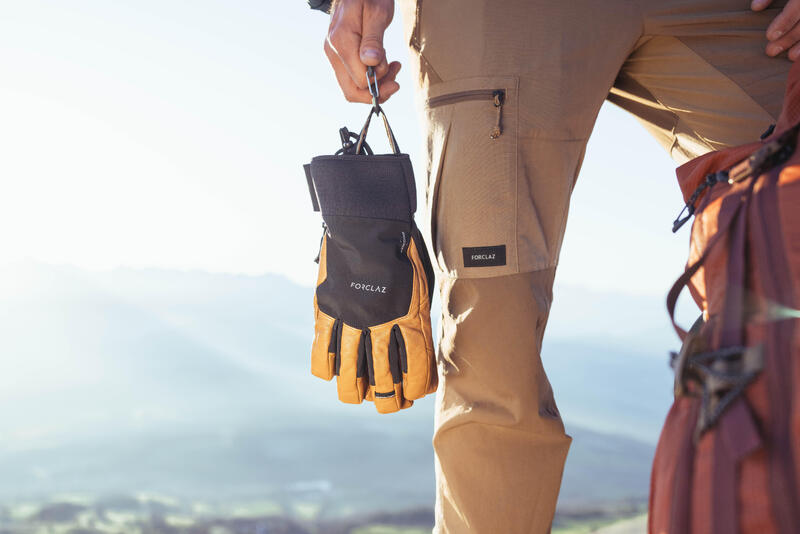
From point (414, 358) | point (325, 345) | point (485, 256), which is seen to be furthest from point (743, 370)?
point (325, 345)

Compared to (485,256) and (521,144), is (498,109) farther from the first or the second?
(485,256)

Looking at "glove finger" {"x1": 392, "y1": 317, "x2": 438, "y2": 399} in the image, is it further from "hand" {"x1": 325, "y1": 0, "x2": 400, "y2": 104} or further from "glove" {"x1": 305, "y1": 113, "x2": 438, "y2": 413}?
"hand" {"x1": 325, "y1": 0, "x2": 400, "y2": 104}

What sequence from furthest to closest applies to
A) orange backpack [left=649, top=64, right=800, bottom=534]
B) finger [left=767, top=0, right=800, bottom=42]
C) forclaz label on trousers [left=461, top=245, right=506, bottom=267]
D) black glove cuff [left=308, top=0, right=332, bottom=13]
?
black glove cuff [left=308, top=0, right=332, bottom=13] → forclaz label on trousers [left=461, top=245, right=506, bottom=267] → finger [left=767, top=0, right=800, bottom=42] → orange backpack [left=649, top=64, right=800, bottom=534]

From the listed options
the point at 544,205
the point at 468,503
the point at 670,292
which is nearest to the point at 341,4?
the point at 544,205

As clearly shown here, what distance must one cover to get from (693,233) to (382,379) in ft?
2.20

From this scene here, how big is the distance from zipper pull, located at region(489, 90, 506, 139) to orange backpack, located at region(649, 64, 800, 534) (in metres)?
0.43

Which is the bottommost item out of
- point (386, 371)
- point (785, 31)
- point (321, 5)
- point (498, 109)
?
point (386, 371)

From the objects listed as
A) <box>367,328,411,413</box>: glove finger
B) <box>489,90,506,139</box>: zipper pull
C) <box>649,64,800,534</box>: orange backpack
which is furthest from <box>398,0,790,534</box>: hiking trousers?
<box>649,64,800,534</box>: orange backpack

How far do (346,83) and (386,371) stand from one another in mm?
582

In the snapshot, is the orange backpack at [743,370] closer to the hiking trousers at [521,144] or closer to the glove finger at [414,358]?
the hiking trousers at [521,144]

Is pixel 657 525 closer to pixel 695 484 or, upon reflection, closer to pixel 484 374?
pixel 695 484

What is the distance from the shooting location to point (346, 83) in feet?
4.10

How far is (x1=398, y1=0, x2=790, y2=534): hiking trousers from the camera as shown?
3.55 ft

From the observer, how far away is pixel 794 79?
0.76 metres
